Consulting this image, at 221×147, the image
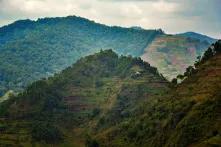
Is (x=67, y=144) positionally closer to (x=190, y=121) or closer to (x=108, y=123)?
(x=108, y=123)

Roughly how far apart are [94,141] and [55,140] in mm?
29583

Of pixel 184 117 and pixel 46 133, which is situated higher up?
pixel 184 117

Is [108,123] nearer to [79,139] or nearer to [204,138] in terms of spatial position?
[79,139]

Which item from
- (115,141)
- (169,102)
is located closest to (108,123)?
(115,141)

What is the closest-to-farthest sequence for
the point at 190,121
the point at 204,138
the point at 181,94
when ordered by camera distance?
the point at 204,138, the point at 190,121, the point at 181,94

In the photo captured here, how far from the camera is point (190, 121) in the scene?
133750 mm

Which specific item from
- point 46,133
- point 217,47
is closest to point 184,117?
A: point 217,47

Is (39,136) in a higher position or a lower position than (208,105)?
lower

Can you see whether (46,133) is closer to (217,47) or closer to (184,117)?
(184,117)

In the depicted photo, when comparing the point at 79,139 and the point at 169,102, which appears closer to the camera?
the point at 169,102

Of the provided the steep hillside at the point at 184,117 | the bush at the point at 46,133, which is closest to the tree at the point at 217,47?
the steep hillside at the point at 184,117

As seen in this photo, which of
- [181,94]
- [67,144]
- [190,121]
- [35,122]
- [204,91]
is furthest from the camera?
[35,122]

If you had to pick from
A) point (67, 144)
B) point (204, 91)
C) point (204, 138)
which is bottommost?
point (67, 144)

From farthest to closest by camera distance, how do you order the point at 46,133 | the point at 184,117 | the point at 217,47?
1. the point at 46,133
2. the point at 217,47
3. the point at 184,117
